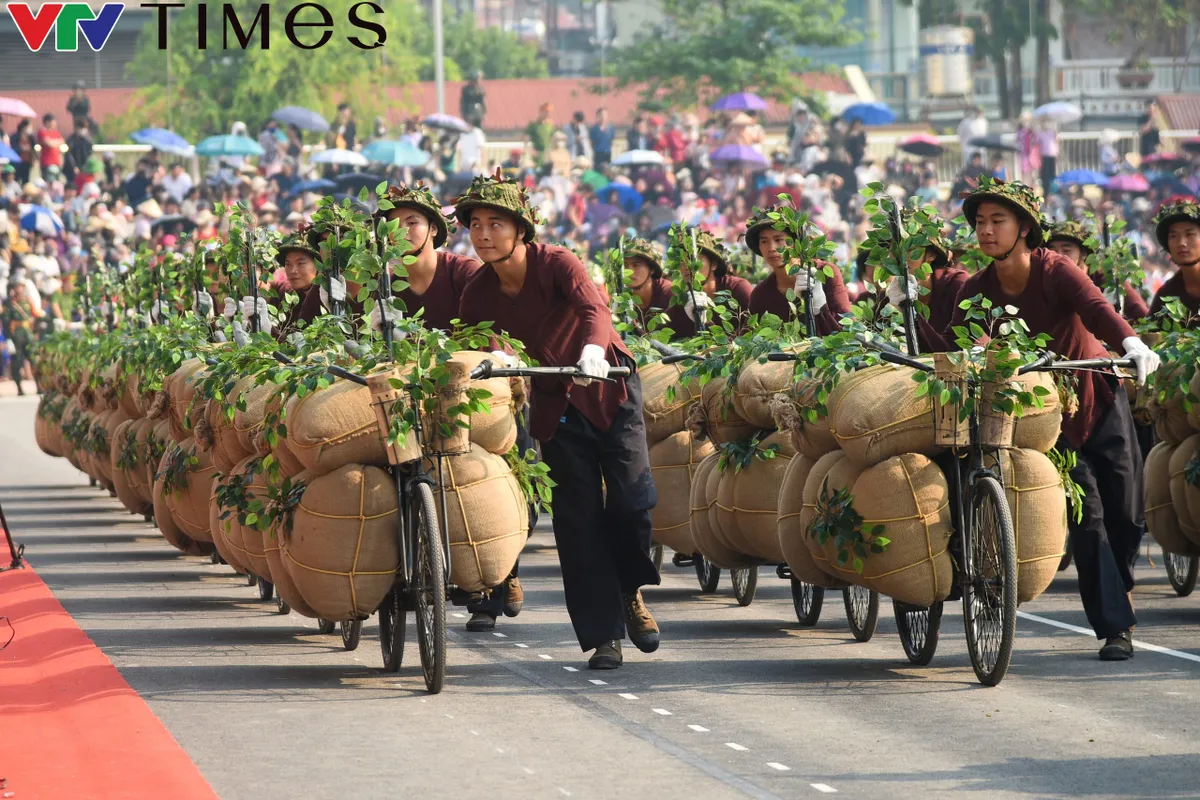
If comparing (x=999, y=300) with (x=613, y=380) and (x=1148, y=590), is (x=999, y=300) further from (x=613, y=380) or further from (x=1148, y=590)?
(x=1148, y=590)

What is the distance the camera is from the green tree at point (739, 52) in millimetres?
48125

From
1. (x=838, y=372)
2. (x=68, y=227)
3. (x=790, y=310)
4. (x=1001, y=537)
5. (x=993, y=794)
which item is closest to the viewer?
(x=993, y=794)

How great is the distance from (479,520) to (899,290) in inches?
80.3


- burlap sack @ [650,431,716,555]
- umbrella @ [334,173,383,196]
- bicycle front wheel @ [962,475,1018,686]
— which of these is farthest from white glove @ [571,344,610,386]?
umbrella @ [334,173,383,196]

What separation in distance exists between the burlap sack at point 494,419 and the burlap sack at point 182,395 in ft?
9.01

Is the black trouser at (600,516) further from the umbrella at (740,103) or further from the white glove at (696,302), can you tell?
the umbrella at (740,103)

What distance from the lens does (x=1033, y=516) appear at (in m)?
8.52

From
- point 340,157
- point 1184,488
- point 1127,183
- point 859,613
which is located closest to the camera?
point 859,613

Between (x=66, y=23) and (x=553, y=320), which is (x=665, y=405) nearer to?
(x=553, y=320)

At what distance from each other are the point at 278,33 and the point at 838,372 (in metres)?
41.6

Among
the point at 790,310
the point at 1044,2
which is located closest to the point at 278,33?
the point at 1044,2

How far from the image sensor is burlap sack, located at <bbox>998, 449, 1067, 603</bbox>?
27.8ft

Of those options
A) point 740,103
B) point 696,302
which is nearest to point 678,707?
point 696,302

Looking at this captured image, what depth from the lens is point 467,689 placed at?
8633mm
